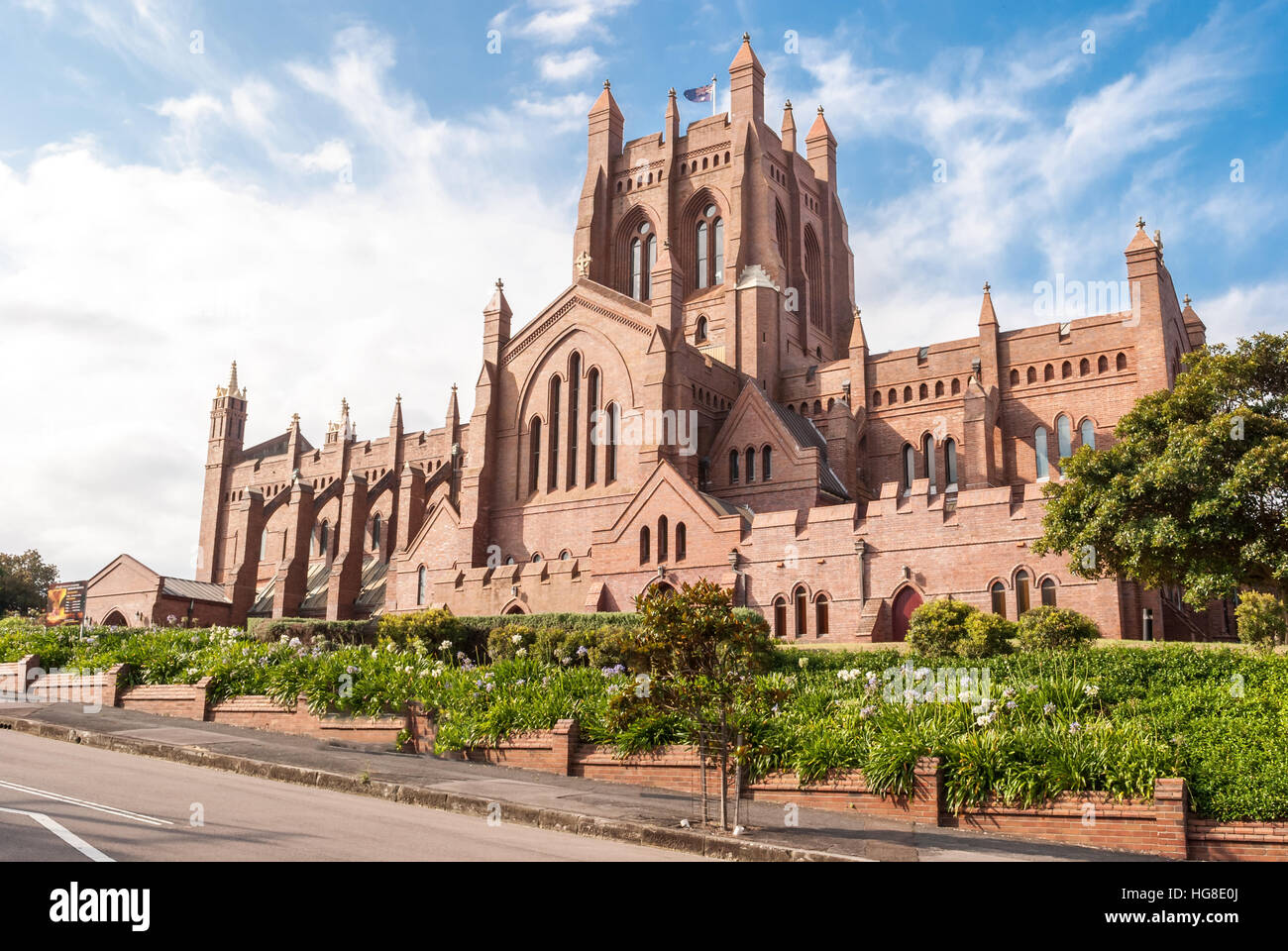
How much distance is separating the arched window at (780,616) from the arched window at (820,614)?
1.06 metres

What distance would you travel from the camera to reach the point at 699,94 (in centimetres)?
5603

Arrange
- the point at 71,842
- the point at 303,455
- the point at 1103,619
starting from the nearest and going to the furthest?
the point at 71,842
the point at 1103,619
the point at 303,455

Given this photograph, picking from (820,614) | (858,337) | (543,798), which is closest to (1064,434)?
(858,337)

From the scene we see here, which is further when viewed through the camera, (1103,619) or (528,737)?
(1103,619)

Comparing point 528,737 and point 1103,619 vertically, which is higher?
point 1103,619

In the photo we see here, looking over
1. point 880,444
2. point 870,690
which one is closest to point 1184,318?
→ point 880,444

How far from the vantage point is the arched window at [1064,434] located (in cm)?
3959

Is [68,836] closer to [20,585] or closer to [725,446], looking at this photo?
[725,446]

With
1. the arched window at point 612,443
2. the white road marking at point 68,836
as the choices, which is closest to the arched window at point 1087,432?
the arched window at point 612,443

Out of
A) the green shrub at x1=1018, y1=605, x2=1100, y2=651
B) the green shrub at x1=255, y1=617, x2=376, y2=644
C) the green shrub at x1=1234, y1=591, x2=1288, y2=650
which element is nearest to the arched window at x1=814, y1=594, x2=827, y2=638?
the green shrub at x1=1018, y1=605, x2=1100, y2=651

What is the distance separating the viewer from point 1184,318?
42281 mm

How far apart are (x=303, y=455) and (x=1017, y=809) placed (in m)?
58.9
